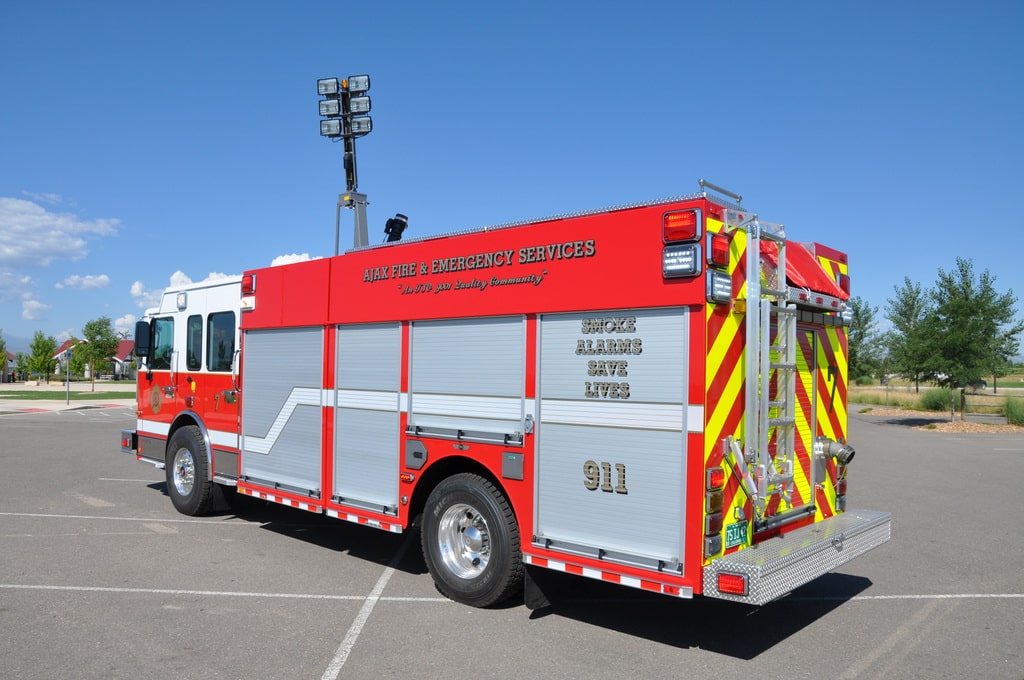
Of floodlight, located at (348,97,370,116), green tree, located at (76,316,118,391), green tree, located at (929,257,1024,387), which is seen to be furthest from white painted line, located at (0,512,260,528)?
green tree, located at (76,316,118,391)

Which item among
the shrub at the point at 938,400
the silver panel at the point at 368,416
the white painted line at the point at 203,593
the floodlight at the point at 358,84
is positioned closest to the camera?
the white painted line at the point at 203,593

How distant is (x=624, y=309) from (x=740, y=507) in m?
1.50

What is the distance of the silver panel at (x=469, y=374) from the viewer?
580cm

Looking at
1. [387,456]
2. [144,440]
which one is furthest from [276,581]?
[144,440]

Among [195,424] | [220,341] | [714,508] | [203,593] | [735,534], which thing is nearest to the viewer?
[714,508]

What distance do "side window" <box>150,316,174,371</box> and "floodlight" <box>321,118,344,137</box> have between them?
5.29m

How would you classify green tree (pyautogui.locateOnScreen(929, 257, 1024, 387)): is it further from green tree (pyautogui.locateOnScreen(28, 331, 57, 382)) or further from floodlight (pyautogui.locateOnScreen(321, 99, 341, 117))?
green tree (pyautogui.locateOnScreen(28, 331, 57, 382))

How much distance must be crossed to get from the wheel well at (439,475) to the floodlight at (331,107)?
9427 mm

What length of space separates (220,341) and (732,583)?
22.0 feet

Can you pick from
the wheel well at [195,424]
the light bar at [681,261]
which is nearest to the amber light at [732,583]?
the light bar at [681,261]

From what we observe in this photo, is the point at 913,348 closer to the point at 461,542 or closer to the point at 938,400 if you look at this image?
the point at 938,400

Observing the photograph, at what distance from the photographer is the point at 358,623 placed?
18.4 feet

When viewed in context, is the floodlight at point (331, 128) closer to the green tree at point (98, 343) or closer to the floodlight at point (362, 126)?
the floodlight at point (362, 126)

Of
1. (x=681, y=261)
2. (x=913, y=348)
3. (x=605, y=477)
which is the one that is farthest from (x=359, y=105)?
(x=913, y=348)
